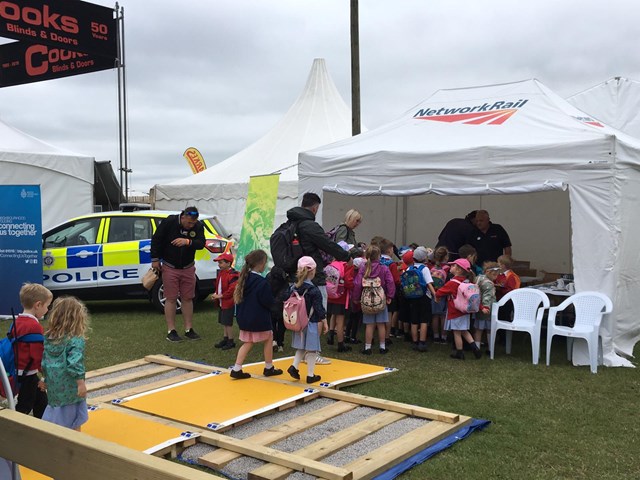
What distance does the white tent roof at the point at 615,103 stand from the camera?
11914 millimetres

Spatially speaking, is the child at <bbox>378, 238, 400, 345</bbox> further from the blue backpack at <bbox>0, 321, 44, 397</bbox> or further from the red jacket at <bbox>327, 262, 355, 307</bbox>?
the blue backpack at <bbox>0, 321, 44, 397</bbox>

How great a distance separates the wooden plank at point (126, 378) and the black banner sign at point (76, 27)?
31.6 feet

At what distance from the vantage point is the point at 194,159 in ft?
106

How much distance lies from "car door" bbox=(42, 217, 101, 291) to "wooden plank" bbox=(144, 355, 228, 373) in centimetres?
340

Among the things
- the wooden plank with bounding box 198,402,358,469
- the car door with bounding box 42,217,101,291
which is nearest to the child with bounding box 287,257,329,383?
the wooden plank with bounding box 198,402,358,469

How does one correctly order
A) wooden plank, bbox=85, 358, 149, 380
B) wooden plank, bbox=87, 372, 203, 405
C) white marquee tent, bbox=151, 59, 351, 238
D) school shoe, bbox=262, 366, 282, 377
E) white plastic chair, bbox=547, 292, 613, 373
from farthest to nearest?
white marquee tent, bbox=151, 59, 351, 238, white plastic chair, bbox=547, 292, 613, 373, wooden plank, bbox=85, 358, 149, 380, school shoe, bbox=262, 366, 282, 377, wooden plank, bbox=87, 372, 203, 405

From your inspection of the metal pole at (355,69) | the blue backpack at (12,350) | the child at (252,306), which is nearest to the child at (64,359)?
the blue backpack at (12,350)

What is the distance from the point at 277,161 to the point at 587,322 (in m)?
9.99

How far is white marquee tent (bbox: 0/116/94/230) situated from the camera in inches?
480

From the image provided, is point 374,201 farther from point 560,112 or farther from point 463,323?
point 463,323

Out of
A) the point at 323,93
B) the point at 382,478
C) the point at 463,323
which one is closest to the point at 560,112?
the point at 463,323

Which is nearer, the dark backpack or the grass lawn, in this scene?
the grass lawn

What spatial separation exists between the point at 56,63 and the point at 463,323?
11.8 m

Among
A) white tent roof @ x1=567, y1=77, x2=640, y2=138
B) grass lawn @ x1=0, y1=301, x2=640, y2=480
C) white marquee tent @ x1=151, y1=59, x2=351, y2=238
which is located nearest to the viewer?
grass lawn @ x1=0, y1=301, x2=640, y2=480
